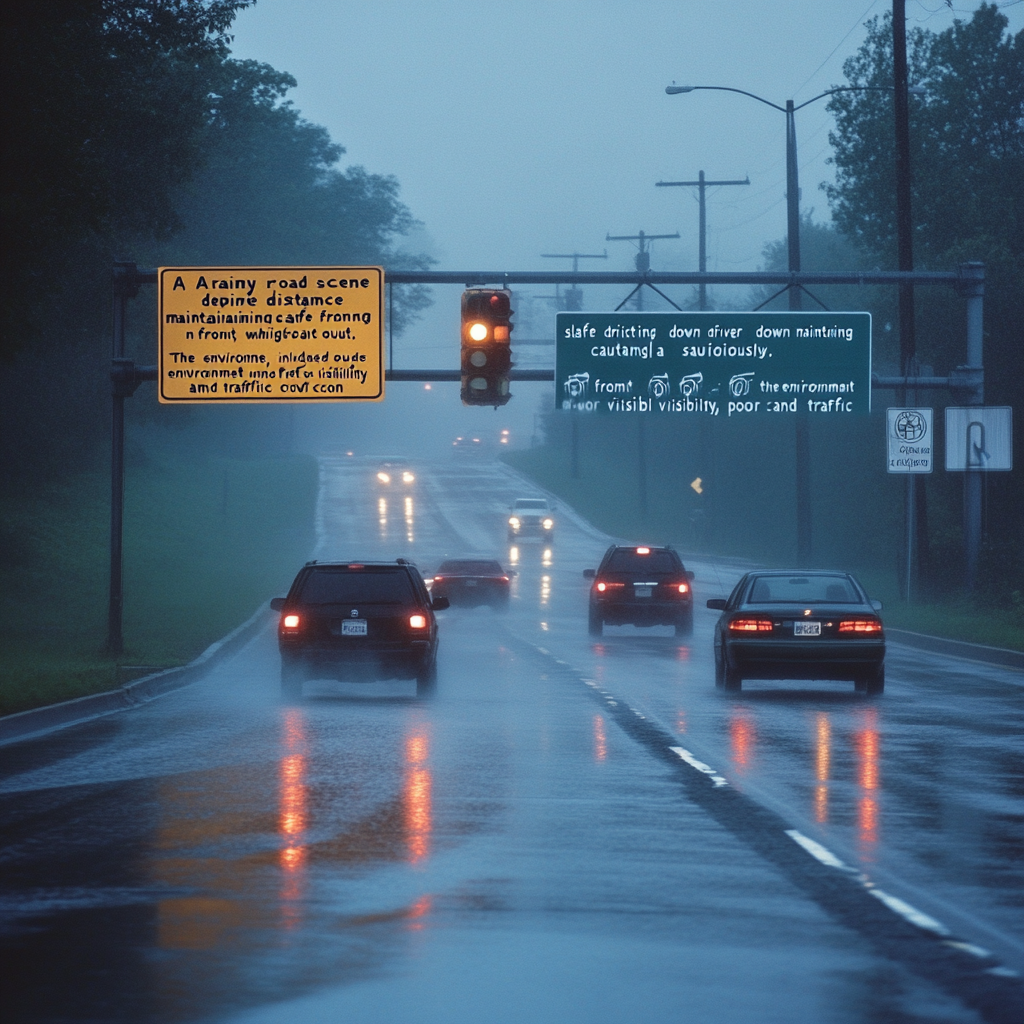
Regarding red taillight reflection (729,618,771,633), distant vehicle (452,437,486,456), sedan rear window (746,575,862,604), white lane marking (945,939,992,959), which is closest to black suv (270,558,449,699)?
red taillight reflection (729,618,771,633)

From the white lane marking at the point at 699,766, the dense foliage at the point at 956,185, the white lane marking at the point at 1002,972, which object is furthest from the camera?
the dense foliage at the point at 956,185

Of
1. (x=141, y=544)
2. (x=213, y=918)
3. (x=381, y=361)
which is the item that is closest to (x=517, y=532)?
(x=141, y=544)

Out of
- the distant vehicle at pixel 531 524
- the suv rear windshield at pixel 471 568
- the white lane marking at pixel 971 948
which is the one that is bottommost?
the white lane marking at pixel 971 948

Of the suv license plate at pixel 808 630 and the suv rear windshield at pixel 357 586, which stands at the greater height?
the suv rear windshield at pixel 357 586

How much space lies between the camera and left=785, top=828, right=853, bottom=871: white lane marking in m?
9.91

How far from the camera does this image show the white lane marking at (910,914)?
8117 mm

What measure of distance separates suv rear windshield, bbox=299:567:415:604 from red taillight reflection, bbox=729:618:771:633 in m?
3.99

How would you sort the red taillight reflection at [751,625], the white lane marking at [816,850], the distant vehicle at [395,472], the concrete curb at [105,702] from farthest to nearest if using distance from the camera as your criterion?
the distant vehicle at [395,472], the red taillight reflection at [751,625], the concrete curb at [105,702], the white lane marking at [816,850]

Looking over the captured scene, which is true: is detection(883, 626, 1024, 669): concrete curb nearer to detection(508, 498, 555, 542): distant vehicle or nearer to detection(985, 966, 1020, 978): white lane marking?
detection(985, 966, 1020, 978): white lane marking

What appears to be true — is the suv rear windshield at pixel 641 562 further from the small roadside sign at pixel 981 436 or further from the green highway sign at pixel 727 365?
the small roadside sign at pixel 981 436

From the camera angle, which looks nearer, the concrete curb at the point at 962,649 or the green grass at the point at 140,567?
the green grass at the point at 140,567

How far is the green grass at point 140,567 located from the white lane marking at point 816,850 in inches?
378

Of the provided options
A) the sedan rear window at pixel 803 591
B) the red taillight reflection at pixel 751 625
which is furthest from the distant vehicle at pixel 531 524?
the red taillight reflection at pixel 751 625

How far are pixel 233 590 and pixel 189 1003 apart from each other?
42963 millimetres
